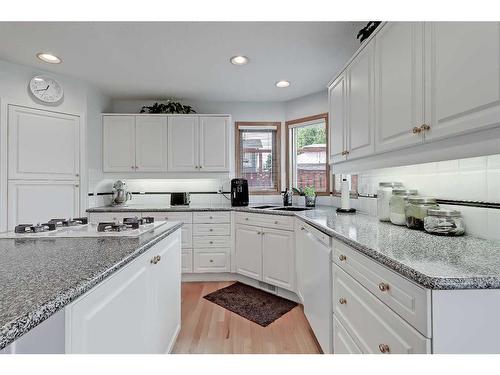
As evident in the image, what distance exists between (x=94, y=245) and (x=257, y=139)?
282 cm

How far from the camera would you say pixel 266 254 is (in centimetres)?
270

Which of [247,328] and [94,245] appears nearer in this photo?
[94,245]

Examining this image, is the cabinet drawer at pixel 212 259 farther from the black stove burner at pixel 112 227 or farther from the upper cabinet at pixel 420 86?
the upper cabinet at pixel 420 86

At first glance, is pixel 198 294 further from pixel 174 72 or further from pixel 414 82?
pixel 414 82

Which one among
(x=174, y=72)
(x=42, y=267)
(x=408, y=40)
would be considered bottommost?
(x=42, y=267)

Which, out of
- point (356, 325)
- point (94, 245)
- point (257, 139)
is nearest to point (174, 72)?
point (257, 139)

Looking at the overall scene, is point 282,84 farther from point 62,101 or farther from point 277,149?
point 62,101

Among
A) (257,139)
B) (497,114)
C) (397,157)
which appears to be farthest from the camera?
(257,139)

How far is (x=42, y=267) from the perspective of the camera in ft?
2.60

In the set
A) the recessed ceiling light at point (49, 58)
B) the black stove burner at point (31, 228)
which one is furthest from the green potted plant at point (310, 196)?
the recessed ceiling light at point (49, 58)

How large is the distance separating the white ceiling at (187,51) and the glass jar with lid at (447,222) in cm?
148

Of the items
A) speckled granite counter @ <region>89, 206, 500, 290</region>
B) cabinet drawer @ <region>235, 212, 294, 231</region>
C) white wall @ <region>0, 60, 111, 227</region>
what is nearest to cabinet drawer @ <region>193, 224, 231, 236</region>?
cabinet drawer @ <region>235, 212, 294, 231</region>

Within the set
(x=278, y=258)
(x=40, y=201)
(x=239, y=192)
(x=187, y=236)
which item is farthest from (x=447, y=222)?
(x=40, y=201)

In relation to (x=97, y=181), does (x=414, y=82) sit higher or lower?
higher
